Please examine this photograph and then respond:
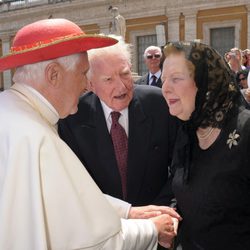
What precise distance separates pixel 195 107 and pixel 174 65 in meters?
0.23

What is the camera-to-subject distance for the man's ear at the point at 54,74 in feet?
5.92

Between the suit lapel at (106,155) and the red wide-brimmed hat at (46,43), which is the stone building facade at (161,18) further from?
the red wide-brimmed hat at (46,43)

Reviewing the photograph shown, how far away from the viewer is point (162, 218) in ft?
7.29

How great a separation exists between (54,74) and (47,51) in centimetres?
10

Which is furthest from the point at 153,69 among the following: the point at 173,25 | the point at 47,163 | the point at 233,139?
the point at 173,25

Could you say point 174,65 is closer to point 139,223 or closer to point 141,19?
point 139,223

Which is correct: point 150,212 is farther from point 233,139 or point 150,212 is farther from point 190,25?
point 190,25

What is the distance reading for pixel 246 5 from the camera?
67.0 ft

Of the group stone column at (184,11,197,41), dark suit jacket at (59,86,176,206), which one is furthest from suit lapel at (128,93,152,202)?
stone column at (184,11,197,41)

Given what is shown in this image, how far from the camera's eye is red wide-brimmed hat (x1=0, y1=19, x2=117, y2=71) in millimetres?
1785

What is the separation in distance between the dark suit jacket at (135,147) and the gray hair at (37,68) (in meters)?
0.86

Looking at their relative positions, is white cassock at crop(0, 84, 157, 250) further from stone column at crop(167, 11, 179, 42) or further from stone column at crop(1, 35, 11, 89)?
stone column at crop(1, 35, 11, 89)

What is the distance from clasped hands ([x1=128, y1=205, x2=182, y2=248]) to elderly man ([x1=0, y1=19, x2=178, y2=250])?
0.61ft

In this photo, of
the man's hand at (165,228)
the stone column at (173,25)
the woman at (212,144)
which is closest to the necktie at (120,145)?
the man's hand at (165,228)
